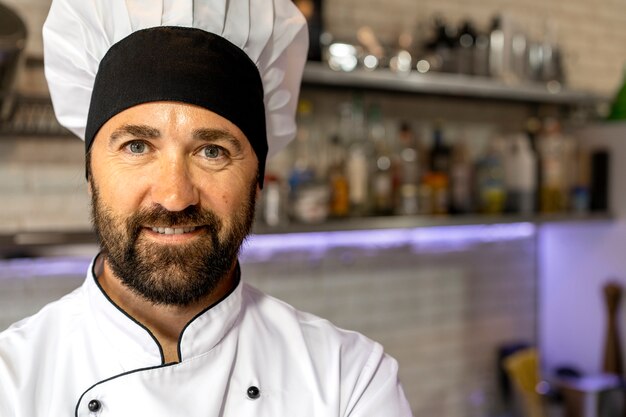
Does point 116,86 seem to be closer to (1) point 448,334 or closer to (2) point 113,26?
(2) point 113,26

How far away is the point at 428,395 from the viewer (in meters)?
2.83

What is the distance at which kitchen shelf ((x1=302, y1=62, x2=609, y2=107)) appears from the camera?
7.22ft

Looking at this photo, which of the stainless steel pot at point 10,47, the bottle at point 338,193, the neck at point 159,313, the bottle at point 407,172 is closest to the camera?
the neck at point 159,313

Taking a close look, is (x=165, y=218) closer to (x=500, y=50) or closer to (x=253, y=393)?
(x=253, y=393)

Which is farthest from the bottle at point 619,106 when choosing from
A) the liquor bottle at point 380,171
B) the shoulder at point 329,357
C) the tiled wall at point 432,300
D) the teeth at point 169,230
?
the teeth at point 169,230

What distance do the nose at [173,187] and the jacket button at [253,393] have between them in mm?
355

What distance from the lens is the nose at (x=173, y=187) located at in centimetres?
106

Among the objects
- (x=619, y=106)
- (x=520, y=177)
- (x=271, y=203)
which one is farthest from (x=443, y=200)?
(x=619, y=106)

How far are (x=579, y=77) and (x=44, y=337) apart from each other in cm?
287

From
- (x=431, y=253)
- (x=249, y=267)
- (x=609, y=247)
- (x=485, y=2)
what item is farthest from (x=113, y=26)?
(x=609, y=247)

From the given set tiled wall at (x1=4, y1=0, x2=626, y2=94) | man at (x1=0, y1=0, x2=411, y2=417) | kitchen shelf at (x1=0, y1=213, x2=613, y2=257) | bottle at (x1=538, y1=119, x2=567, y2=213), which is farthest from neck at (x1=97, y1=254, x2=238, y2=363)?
bottle at (x1=538, y1=119, x2=567, y2=213)

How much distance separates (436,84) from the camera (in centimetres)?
A: 239

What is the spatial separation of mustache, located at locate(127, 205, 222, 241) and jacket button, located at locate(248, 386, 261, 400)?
0.31 metres

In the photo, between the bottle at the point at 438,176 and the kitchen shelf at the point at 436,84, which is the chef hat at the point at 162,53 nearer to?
the kitchen shelf at the point at 436,84
